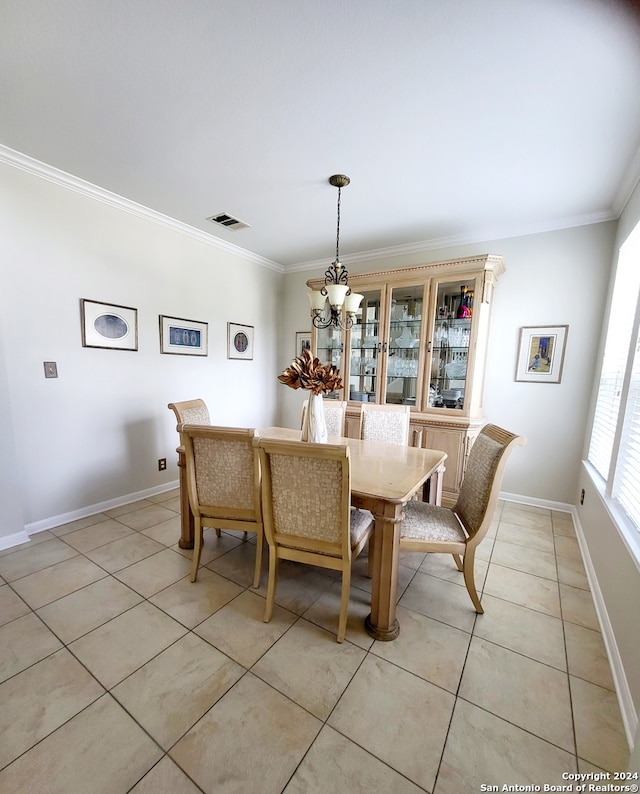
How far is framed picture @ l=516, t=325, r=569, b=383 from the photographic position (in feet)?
9.36

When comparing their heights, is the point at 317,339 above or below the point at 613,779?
above

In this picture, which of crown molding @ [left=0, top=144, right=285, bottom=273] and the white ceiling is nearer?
the white ceiling

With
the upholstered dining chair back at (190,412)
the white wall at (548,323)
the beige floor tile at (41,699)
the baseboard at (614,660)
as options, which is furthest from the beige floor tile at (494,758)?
the white wall at (548,323)

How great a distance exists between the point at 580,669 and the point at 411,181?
2869 mm

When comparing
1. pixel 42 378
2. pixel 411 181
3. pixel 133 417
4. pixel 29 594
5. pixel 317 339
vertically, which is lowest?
pixel 29 594

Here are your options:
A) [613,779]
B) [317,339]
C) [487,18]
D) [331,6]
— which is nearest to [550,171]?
[487,18]

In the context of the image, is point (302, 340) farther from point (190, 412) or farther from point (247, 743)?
point (247, 743)

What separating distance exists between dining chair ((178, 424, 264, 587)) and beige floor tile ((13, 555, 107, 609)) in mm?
640

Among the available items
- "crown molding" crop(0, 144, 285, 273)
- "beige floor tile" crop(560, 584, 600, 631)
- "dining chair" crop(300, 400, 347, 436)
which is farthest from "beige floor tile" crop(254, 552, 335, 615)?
"crown molding" crop(0, 144, 285, 273)

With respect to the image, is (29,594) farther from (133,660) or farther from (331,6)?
(331,6)

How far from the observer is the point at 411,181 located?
2262mm

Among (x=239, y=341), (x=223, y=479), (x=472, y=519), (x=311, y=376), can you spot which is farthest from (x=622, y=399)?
(x=239, y=341)

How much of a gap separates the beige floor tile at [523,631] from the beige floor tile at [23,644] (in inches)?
78.4

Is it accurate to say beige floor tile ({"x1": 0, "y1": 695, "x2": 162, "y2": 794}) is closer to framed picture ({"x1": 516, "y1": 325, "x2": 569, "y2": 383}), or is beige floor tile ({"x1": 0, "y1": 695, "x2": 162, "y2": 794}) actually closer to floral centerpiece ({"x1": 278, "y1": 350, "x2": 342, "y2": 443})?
floral centerpiece ({"x1": 278, "y1": 350, "x2": 342, "y2": 443})
